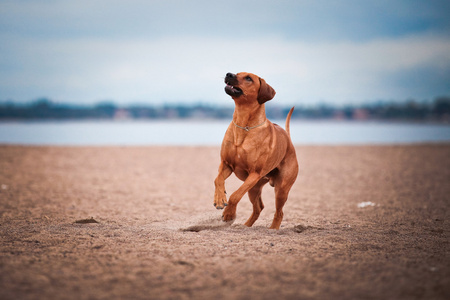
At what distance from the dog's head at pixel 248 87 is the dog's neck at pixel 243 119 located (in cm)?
15

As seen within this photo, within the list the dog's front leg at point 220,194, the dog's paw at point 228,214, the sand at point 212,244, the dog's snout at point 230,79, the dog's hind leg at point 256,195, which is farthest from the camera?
the dog's hind leg at point 256,195

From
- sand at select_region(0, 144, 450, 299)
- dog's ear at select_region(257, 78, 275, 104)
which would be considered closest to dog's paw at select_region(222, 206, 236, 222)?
sand at select_region(0, 144, 450, 299)

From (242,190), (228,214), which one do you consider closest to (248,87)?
(242,190)

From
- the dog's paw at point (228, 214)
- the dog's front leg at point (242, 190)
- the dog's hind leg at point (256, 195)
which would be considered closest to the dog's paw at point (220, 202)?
the dog's front leg at point (242, 190)

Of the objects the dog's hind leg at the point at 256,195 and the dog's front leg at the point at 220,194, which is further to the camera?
the dog's hind leg at the point at 256,195

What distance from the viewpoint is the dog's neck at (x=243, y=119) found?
5.29m

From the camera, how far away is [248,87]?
5156 mm

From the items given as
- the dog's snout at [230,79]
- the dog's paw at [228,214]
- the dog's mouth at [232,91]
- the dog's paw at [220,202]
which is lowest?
the dog's paw at [228,214]

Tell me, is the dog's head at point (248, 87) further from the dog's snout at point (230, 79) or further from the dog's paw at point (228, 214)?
the dog's paw at point (228, 214)

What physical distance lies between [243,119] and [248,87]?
47 cm

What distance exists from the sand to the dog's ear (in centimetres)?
211

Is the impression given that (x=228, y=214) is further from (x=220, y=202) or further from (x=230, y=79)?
(x=230, y=79)

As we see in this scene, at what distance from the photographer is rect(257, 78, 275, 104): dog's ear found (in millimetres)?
5297

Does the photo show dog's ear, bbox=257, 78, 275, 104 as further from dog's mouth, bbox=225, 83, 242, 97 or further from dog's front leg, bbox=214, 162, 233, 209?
dog's front leg, bbox=214, 162, 233, 209
